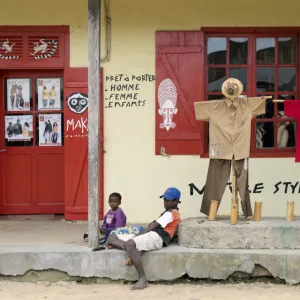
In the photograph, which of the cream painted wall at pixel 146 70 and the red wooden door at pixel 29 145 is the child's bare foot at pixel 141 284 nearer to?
the cream painted wall at pixel 146 70

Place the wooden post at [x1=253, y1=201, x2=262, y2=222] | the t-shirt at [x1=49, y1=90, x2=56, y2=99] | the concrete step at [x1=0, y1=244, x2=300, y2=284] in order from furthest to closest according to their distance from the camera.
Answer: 1. the t-shirt at [x1=49, y1=90, x2=56, y2=99]
2. the wooden post at [x1=253, y1=201, x2=262, y2=222]
3. the concrete step at [x1=0, y1=244, x2=300, y2=284]

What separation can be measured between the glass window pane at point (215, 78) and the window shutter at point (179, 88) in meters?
0.18

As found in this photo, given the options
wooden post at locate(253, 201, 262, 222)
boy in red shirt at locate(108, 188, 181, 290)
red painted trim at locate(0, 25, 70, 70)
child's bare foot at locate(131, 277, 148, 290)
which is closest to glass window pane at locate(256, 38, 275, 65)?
wooden post at locate(253, 201, 262, 222)

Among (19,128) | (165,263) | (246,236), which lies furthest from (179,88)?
(165,263)

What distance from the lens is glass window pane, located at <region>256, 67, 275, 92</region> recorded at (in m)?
8.02

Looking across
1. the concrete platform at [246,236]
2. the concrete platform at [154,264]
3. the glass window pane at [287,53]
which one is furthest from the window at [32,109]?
the glass window pane at [287,53]

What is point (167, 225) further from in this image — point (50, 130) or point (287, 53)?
point (287, 53)

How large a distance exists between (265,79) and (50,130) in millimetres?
3119

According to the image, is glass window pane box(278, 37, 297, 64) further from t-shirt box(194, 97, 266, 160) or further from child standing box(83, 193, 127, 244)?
child standing box(83, 193, 127, 244)

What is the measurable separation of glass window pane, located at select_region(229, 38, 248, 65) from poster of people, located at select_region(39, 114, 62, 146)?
8.49 feet

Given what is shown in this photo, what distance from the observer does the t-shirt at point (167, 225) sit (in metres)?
6.12

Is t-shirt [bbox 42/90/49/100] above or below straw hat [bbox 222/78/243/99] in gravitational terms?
above

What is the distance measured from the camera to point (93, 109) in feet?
20.4

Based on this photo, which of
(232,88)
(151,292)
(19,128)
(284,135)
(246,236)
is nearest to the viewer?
(151,292)
